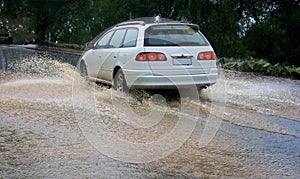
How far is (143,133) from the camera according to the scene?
6.05 metres

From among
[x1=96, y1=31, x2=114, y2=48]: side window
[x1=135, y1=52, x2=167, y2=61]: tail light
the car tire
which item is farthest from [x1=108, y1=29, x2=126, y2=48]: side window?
[x1=135, y1=52, x2=167, y2=61]: tail light

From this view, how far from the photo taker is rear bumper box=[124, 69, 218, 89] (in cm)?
806

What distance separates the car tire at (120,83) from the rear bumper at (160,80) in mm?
176

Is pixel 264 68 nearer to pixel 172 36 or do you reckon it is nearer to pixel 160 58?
pixel 172 36

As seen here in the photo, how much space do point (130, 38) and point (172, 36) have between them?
2.90 feet

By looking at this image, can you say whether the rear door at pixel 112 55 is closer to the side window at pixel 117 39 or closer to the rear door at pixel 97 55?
the side window at pixel 117 39

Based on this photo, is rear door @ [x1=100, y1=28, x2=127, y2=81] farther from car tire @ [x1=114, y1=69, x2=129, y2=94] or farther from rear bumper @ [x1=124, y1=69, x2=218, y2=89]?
rear bumper @ [x1=124, y1=69, x2=218, y2=89]

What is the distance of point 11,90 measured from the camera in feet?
31.7

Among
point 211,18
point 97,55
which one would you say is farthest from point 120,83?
point 211,18

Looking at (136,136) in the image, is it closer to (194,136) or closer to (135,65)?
(194,136)

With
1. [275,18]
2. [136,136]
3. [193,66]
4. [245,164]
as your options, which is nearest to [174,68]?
[193,66]

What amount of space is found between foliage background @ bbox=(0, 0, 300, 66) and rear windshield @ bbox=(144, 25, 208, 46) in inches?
567

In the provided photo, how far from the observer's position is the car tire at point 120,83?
28.0ft

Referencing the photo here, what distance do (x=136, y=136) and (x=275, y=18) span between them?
97.8 ft
